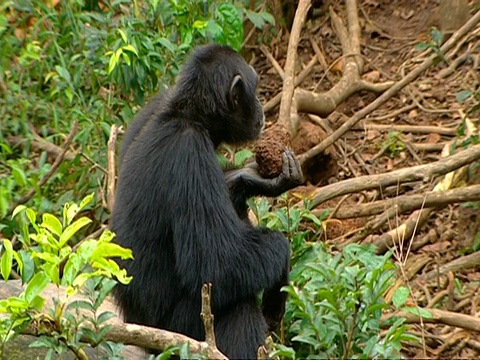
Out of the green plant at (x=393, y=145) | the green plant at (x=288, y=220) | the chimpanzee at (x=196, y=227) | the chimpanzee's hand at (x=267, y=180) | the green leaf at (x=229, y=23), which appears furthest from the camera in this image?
the green plant at (x=393, y=145)

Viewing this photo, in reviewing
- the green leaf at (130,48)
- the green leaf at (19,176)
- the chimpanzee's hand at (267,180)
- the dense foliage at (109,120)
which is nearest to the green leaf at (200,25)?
the dense foliage at (109,120)

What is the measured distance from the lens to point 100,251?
2994mm

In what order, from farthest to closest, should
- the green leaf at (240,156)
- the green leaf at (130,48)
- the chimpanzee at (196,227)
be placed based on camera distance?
the green leaf at (130,48)
the green leaf at (240,156)
the chimpanzee at (196,227)

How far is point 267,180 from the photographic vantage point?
5.09 m

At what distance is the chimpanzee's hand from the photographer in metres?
5.01

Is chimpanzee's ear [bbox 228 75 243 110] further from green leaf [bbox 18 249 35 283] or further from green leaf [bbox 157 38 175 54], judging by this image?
green leaf [bbox 18 249 35 283]

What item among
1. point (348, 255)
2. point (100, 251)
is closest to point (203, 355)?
point (100, 251)

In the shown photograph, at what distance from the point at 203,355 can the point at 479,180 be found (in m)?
4.32

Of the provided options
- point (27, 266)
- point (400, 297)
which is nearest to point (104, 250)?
point (27, 266)

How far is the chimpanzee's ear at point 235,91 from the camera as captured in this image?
5031 millimetres

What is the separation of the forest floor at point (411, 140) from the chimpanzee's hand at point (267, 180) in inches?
33.8

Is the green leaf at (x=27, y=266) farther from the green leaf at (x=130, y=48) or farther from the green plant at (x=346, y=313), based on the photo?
the green leaf at (x=130, y=48)

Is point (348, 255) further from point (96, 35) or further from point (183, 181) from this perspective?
point (96, 35)

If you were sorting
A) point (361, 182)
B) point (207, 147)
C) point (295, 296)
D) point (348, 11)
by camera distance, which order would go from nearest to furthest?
point (295, 296) < point (207, 147) < point (361, 182) < point (348, 11)
